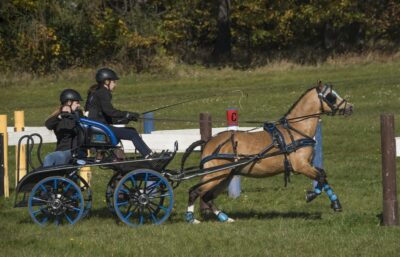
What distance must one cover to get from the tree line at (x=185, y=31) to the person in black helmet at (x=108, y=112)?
31670mm

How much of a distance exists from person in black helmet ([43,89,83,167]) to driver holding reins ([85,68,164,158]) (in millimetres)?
229

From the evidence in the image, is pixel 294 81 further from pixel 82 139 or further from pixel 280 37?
pixel 82 139

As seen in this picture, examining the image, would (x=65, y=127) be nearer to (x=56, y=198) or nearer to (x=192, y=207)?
(x=56, y=198)

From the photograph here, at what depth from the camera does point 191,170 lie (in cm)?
1328

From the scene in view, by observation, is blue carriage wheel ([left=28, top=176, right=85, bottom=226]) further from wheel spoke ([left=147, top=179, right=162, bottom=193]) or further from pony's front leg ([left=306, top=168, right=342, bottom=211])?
pony's front leg ([left=306, top=168, right=342, bottom=211])

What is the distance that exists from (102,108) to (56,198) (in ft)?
4.23

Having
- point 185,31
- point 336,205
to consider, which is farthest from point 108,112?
point 185,31

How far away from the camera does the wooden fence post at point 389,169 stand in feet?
39.0

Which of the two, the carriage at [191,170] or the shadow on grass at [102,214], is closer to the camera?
the carriage at [191,170]

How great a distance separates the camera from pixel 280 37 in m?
55.1

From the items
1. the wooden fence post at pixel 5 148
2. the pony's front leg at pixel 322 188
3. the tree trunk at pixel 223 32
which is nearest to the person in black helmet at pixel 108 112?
the pony's front leg at pixel 322 188

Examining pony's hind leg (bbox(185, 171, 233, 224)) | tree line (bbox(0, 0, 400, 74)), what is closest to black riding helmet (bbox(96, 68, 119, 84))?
pony's hind leg (bbox(185, 171, 233, 224))

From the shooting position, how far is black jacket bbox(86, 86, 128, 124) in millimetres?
13172

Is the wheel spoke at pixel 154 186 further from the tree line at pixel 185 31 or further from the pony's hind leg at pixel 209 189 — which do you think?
the tree line at pixel 185 31
